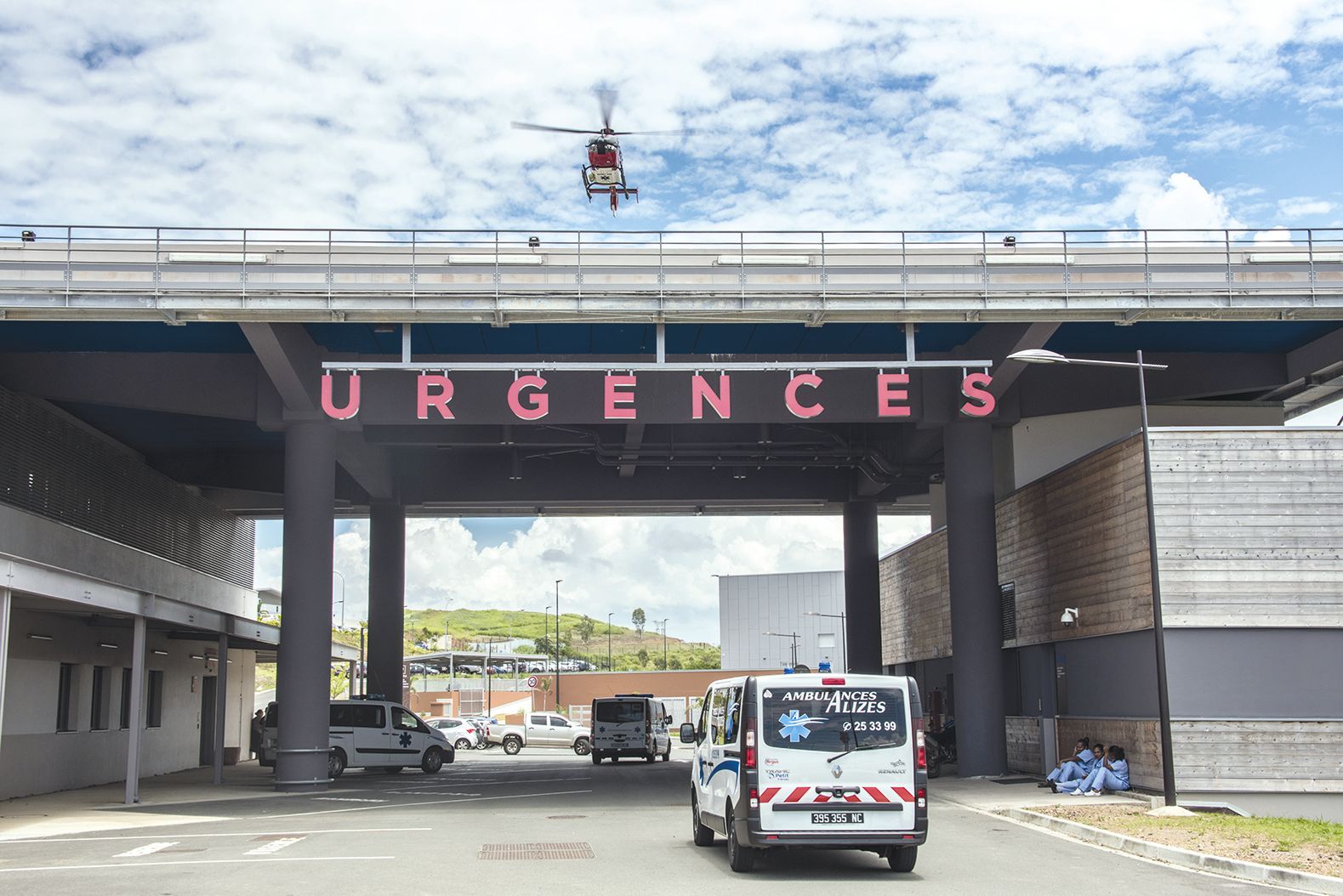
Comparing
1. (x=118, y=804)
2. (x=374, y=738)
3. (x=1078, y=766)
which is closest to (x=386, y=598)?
(x=374, y=738)

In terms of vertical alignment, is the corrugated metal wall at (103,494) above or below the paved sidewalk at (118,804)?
above

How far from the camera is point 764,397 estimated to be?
29.0 metres

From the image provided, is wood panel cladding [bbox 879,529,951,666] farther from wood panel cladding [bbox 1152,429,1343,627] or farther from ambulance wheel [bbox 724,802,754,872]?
ambulance wheel [bbox 724,802,754,872]

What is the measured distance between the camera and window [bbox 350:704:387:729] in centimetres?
3578

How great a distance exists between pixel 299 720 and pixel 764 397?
39.1 ft

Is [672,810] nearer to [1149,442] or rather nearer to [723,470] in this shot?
[1149,442]

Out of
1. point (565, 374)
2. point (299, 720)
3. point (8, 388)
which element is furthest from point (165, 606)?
point (565, 374)

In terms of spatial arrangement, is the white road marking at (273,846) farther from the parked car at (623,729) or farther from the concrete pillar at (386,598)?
the parked car at (623,729)

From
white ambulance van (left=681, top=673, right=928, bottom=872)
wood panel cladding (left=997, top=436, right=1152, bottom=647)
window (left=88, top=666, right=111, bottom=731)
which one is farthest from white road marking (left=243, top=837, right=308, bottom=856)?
window (left=88, top=666, right=111, bottom=731)

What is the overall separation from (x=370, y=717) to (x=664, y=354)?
1564 cm

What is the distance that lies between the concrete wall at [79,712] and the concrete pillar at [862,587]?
20.9 metres

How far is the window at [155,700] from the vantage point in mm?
37688

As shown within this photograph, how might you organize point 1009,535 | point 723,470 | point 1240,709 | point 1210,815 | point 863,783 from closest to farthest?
point 863,783 → point 1210,815 → point 1240,709 → point 1009,535 → point 723,470

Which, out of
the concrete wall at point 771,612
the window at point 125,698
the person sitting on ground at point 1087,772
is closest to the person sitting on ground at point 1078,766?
the person sitting on ground at point 1087,772
